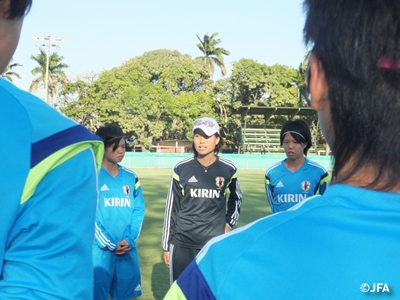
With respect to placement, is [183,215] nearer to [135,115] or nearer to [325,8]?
[325,8]

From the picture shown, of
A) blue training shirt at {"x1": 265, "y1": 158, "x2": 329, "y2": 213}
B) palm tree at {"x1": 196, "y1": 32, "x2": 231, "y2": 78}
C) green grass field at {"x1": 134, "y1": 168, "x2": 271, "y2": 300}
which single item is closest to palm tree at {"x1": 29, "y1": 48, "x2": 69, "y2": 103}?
palm tree at {"x1": 196, "y1": 32, "x2": 231, "y2": 78}

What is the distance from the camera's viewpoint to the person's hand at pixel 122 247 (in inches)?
208

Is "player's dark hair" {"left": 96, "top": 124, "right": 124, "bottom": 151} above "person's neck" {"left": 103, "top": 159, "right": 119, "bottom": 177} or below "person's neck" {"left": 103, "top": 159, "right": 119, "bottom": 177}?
above

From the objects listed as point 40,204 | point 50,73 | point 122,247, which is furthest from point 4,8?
point 50,73

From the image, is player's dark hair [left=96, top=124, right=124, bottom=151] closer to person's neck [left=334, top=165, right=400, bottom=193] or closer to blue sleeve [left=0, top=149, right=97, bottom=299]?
blue sleeve [left=0, top=149, right=97, bottom=299]

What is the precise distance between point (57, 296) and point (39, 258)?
87 millimetres

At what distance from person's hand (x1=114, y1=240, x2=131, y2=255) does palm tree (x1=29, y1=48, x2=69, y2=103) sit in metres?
50.0

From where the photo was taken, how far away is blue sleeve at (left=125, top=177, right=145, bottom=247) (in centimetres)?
540

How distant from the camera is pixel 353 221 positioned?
3.19 ft

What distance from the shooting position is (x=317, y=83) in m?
1.11

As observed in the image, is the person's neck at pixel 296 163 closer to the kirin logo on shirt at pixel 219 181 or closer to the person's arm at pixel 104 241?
the kirin logo on shirt at pixel 219 181

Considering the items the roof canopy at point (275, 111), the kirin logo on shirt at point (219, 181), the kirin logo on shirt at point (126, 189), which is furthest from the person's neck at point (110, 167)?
the roof canopy at point (275, 111)

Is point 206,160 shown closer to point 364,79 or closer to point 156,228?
point 364,79

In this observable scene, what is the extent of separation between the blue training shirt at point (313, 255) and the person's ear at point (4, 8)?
71 cm
